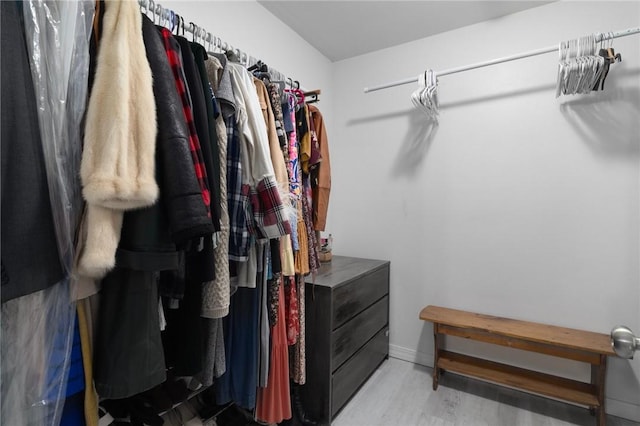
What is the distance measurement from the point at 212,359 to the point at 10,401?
1.69ft

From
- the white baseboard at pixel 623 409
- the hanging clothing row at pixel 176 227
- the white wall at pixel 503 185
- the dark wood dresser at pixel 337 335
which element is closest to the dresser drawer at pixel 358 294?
the dark wood dresser at pixel 337 335

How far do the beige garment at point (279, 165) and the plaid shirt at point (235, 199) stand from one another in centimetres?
16

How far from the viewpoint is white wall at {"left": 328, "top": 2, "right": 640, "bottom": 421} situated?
1793 millimetres

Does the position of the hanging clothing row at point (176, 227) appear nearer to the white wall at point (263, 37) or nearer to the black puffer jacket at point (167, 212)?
the black puffer jacket at point (167, 212)

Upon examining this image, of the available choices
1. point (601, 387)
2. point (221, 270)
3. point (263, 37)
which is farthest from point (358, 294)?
point (263, 37)

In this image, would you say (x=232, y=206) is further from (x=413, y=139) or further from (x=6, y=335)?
(x=413, y=139)

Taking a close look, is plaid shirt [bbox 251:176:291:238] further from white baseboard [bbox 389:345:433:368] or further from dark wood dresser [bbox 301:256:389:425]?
white baseboard [bbox 389:345:433:368]

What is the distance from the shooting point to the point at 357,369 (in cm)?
197

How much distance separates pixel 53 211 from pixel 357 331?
1.70 metres

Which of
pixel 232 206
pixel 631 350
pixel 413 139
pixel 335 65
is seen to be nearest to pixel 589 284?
pixel 631 350

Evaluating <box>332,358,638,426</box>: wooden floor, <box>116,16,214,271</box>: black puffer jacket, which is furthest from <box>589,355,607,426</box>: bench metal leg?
<box>116,16,214,271</box>: black puffer jacket

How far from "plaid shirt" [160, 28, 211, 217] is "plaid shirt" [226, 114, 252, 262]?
0.64 feet

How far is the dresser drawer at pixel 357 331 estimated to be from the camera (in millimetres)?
1725

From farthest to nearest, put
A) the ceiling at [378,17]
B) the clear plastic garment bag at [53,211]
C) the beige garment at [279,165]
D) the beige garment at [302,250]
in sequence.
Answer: the ceiling at [378,17], the beige garment at [302,250], the beige garment at [279,165], the clear plastic garment bag at [53,211]
